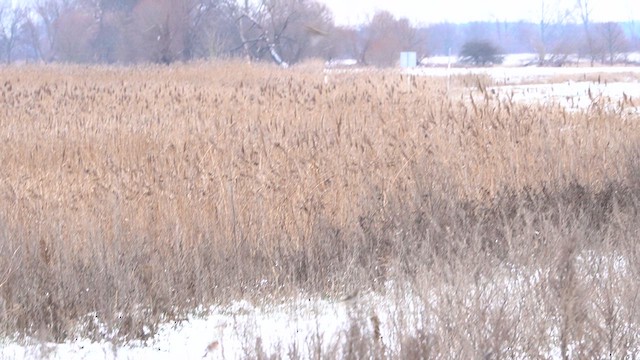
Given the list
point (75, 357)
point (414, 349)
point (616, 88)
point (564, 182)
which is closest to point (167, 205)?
point (75, 357)

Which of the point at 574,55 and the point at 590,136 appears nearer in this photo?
the point at 590,136

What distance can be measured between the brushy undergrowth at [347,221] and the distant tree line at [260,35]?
15.9 meters

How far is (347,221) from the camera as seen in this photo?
761cm

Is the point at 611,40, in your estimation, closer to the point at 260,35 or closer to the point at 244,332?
the point at 260,35

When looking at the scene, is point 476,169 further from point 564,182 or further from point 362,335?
point 362,335

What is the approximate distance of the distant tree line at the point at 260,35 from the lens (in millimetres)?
35531

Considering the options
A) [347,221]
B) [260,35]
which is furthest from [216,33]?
[347,221]

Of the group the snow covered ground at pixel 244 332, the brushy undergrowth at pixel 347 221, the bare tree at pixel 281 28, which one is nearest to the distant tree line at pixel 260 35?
the bare tree at pixel 281 28

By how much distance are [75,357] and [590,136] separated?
585 centimetres

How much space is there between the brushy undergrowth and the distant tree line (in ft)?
52.3

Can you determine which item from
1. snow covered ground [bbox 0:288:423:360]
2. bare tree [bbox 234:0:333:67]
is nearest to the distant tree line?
bare tree [bbox 234:0:333:67]

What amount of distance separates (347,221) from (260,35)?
3198 cm

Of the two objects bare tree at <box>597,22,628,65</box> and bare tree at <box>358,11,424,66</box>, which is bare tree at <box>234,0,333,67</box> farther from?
bare tree at <box>597,22,628,65</box>

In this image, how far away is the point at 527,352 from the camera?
4383 mm
